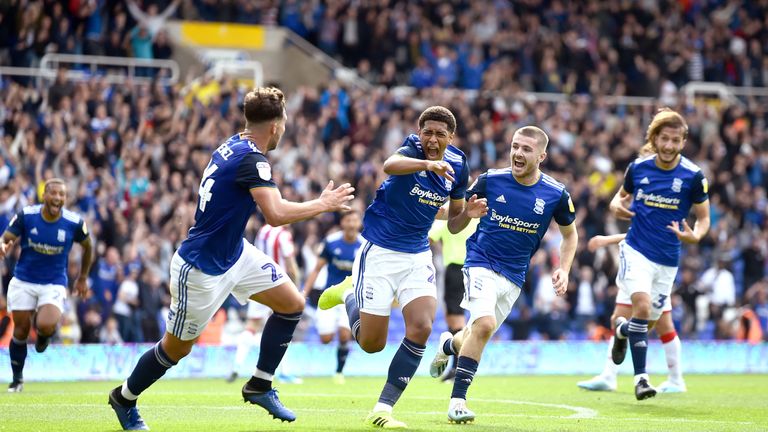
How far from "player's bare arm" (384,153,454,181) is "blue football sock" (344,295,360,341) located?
1580mm

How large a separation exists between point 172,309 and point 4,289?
11.4 metres

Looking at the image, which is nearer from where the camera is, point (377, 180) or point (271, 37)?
point (377, 180)

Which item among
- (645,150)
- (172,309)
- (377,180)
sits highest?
(645,150)

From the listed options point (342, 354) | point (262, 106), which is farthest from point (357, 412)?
point (342, 354)

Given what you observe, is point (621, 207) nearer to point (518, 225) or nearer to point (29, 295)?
point (518, 225)

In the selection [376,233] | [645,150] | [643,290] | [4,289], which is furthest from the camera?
[4,289]

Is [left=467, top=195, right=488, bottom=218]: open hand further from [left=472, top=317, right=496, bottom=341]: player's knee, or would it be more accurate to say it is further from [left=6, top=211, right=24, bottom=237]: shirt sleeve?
[left=6, top=211, right=24, bottom=237]: shirt sleeve

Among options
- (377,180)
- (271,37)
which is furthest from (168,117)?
(271,37)

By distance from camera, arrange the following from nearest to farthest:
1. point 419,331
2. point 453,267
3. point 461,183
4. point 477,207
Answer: point 419,331, point 477,207, point 461,183, point 453,267

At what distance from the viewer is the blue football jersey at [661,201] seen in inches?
523

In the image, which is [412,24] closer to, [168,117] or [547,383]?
[168,117]

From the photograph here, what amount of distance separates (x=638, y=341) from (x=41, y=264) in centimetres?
773

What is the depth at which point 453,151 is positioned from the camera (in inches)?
423

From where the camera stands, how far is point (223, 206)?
901 cm
